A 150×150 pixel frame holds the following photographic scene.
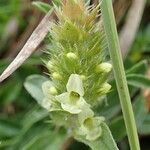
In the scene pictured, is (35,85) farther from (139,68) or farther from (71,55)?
(71,55)

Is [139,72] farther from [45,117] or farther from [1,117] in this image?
[1,117]

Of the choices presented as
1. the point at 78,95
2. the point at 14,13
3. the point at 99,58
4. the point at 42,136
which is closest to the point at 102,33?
the point at 99,58

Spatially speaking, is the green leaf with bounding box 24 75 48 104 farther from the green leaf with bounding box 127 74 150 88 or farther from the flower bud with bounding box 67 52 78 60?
the flower bud with bounding box 67 52 78 60

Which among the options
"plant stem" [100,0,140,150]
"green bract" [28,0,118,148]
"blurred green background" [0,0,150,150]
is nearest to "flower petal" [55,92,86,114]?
"green bract" [28,0,118,148]

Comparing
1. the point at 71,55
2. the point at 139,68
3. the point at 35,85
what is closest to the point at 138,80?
the point at 139,68

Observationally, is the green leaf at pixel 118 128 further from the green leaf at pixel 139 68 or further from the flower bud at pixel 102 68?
the flower bud at pixel 102 68

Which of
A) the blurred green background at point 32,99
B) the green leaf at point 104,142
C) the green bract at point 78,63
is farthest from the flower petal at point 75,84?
the blurred green background at point 32,99
